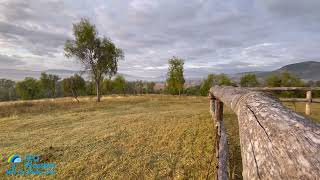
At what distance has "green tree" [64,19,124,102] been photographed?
1873cm

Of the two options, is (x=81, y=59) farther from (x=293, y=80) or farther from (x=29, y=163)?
(x=293, y=80)

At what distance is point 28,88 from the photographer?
49.4 meters

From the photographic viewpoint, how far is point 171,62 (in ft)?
94.0

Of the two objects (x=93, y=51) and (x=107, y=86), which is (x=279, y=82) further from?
(x=107, y=86)

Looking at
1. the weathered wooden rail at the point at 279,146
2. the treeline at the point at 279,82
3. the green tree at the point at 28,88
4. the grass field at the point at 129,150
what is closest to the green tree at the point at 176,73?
the treeline at the point at 279,82

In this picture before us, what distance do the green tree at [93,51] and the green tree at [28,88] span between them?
4260 cm

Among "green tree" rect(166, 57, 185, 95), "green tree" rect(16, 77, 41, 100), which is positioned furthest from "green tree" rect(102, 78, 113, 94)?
"green tree" rect(166, 57, 185, 95)

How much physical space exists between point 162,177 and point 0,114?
1407 cm

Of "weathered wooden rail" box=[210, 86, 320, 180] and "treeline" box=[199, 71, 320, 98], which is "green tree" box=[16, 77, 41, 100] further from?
"weathered wooden rail" box=[210, 86, 320, 180]

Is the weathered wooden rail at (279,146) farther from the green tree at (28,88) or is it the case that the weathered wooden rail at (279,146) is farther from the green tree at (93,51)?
the green tree at (28,88)

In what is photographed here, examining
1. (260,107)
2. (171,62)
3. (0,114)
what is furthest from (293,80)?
(0,114)

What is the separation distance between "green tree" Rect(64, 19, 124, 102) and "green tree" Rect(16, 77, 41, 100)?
42.6 metres

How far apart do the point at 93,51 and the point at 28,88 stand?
4367cm

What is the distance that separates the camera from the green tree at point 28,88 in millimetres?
48856
